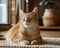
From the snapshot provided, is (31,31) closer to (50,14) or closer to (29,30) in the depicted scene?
(29,30)

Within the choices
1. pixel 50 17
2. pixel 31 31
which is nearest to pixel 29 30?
pixel 31 31

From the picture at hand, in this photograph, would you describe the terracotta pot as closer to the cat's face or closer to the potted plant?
the potted plant

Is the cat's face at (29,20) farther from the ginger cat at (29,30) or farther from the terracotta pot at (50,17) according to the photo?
the terracotta pot at (50,17)

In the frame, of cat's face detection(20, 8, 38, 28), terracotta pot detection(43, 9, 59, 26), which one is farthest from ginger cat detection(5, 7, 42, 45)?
terracotta pot detection(43, 9, 59, 26)

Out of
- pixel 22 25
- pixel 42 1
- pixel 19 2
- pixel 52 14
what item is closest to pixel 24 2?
pixel 19 2

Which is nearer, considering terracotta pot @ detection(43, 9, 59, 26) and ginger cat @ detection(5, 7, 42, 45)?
ginger cat @ detection(5, 7, 42, 45)

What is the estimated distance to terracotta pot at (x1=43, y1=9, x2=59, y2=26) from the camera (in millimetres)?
3508

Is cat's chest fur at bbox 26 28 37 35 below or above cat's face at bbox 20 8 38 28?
below

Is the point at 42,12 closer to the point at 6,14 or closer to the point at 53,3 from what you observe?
the point at 53,3

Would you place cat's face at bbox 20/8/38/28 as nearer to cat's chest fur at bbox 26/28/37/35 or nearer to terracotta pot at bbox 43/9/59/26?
cat's chest fur at bbox 26/28/37/35

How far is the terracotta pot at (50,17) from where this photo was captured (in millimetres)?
3508

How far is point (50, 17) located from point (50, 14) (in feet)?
0.22

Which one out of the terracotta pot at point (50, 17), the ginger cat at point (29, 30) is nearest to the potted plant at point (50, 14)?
the terracotta pot at point (50, 17)

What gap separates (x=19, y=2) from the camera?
11.7 ft
